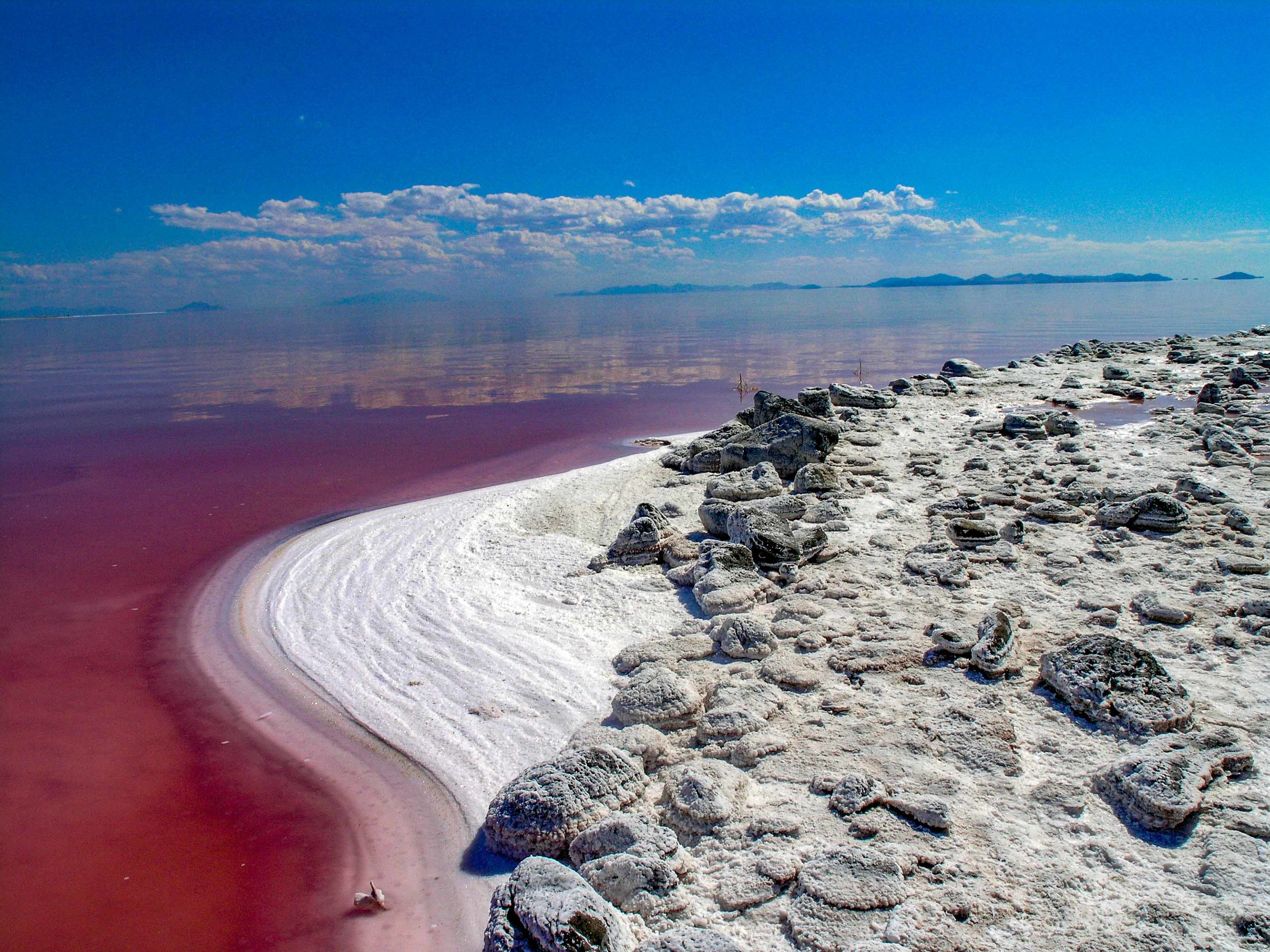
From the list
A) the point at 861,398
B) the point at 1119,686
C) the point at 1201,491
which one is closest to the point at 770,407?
the point at 861,398

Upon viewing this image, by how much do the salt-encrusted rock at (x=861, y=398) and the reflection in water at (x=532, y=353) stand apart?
5.87m

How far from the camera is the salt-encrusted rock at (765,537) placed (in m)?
7.10

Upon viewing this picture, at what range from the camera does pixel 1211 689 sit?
4.60 meters

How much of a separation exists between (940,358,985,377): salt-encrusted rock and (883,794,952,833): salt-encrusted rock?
58.8ft

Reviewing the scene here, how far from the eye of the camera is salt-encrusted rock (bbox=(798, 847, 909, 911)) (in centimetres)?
321

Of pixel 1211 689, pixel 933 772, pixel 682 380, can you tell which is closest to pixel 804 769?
pixel 933 772

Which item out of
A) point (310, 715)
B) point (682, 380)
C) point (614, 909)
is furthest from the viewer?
point (682, 380)

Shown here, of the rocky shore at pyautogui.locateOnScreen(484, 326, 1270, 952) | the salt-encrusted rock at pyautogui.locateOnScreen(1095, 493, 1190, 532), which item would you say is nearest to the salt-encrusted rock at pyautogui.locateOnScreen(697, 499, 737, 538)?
the rocky shore at pyautogui.locateOnScreen(484, 326, 1270, 952)

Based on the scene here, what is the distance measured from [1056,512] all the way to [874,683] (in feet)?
13.8

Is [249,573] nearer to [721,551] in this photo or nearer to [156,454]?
[721,551]

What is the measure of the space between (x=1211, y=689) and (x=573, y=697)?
167 inches

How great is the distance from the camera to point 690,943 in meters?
2.97

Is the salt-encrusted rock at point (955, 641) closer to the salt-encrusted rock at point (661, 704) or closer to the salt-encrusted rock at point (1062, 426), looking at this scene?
the salt-encrusted rock at point (661, 704)

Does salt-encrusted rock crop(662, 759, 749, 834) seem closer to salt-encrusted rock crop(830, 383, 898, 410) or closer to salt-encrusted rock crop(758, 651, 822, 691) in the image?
salt-encrusted rock crop(758, 651, 822, 691)
